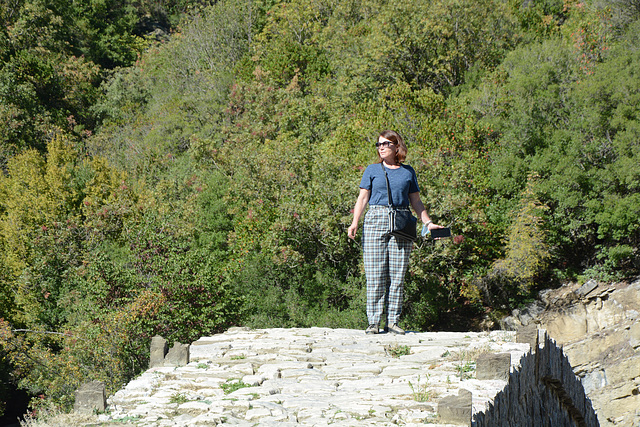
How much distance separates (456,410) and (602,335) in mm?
13314


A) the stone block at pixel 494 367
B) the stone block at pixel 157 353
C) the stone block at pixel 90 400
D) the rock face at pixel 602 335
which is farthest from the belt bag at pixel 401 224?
the rock face at pixel 602 335

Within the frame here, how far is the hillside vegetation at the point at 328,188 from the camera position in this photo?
38.3 ft

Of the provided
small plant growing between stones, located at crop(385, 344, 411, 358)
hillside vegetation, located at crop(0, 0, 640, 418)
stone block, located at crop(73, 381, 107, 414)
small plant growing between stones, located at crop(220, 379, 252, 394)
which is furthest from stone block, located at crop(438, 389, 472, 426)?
hillside vegetation, located at crop(0, 0, 640, 418)

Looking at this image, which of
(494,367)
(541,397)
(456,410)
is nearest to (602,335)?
(541,397)

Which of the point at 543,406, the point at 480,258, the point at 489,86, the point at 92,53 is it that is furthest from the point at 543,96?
the point at 92,53

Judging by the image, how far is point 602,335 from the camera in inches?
597

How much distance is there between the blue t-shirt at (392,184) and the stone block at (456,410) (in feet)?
9.48

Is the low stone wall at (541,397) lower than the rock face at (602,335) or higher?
lower

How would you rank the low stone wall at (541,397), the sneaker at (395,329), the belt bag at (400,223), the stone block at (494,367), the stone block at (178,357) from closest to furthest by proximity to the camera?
the low stone wall at (541,397) < the stone block at (494,367) < the stone block at (178,357) < the belt bag at (400,223) < the sneaker at (395,329)

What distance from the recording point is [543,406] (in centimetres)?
625

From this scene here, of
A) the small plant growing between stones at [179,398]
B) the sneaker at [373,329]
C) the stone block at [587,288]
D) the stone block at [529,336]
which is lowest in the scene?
the small plant growing between stones at [179,398]

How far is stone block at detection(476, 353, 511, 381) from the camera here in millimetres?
4371

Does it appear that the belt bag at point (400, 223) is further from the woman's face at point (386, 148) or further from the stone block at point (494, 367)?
the stone block at point (494, 367)

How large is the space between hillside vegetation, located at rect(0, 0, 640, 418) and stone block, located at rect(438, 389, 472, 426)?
6858 mm
